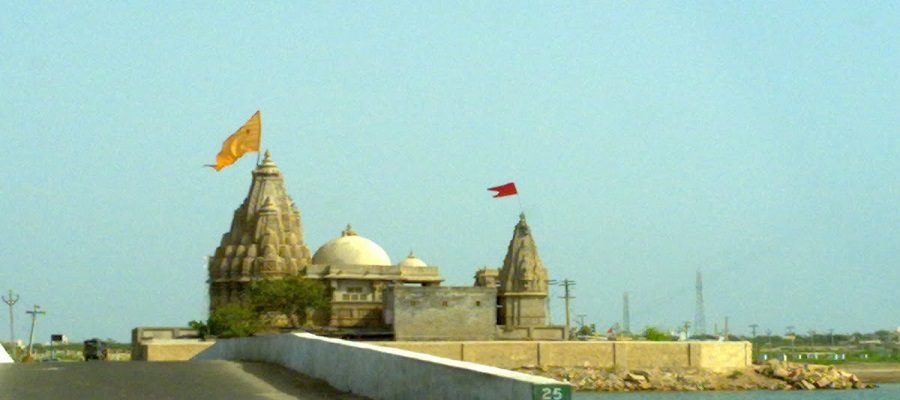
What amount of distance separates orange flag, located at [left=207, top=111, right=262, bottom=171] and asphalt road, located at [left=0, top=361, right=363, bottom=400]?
54.5 meters

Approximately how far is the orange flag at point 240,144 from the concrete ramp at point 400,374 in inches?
2116

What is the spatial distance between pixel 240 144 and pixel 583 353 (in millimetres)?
20168

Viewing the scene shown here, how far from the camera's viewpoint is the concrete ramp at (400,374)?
412 inches

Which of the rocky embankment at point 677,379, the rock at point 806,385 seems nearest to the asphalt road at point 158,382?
the rocky embankment at point 677,379

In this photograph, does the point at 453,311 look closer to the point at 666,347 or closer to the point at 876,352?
the point at 666,347

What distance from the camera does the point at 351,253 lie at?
9050 cm

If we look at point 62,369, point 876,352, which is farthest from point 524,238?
point 876,352

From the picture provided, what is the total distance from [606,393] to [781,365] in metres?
18.3

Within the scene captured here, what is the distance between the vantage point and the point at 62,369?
2097cm

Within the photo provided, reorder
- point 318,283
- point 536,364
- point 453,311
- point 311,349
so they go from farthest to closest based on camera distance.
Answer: point 318,283
point 453,311
point 536,364
point 311,349

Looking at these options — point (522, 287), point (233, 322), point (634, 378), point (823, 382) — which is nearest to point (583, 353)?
point (634, 378)

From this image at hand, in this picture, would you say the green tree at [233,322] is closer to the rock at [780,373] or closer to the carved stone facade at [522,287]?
the carved stone facade at [522,287]

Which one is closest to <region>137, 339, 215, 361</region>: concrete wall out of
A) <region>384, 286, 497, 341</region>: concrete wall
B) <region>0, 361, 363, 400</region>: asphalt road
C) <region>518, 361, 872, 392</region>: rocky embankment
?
<region>518, 361, 872, 392</region>: rocky embankment

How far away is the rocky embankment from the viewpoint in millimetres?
74188
